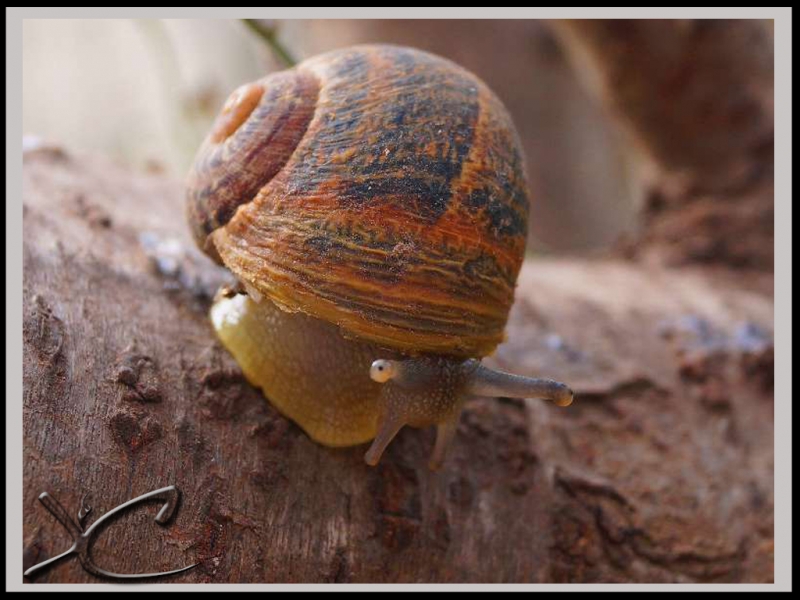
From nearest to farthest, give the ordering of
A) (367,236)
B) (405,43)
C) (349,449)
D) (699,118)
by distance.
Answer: (367,236) < (349,449) < (699,118) < (405,43)

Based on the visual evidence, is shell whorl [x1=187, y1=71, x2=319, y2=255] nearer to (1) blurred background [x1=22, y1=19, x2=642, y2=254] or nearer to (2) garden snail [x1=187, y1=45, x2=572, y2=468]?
(2) garden snail [x1=187, y1=45, x2=572, y2=468]

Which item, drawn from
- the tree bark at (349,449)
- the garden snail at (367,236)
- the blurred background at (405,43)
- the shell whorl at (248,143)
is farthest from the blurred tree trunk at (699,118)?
the shell whorl at (248,143)

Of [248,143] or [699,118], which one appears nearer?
[248,143]

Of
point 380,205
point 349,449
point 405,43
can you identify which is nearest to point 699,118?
point 405,43

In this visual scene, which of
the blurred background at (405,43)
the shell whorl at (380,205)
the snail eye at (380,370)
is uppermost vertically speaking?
the shell whorl at (380,205)

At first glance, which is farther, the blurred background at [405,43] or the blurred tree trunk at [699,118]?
the blurred background at [405,43]

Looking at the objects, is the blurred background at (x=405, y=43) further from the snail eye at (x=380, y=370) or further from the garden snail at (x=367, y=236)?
the snail eye at (x=380, y=370)

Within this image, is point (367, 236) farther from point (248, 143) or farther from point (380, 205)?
point (248, 143)
